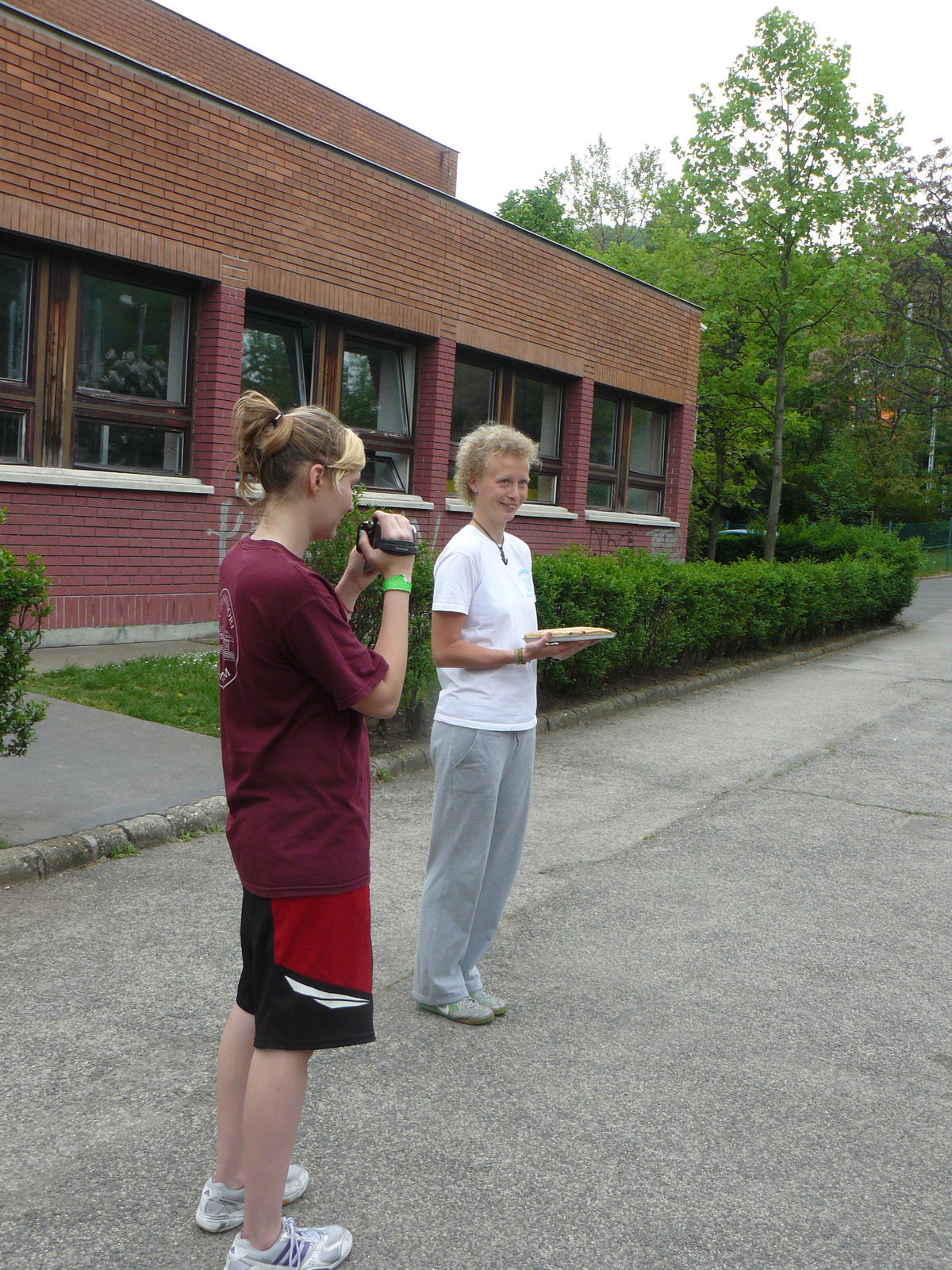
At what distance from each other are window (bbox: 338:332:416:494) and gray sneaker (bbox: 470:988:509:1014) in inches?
404

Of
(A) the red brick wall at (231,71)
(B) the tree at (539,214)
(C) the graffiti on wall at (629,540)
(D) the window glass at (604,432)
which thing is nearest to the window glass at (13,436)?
(A) the red brick wall at (231,71)

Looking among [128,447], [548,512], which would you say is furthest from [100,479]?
[548,512]

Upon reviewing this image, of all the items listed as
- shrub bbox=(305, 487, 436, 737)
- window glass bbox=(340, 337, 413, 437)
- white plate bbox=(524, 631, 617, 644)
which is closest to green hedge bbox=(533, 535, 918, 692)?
shrub bbox=(305, 487, 436, 737)

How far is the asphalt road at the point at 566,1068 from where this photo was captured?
9.14 ft

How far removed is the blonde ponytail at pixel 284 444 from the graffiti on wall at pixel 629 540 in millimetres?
14810

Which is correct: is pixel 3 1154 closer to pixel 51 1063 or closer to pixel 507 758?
pixel 51 1063

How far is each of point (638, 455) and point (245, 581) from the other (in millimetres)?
18569

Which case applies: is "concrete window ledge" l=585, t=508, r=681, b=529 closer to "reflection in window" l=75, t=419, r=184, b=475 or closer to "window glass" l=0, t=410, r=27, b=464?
"reflection in window" l=75, t=419, r=184, b=475

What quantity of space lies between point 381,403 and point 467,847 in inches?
439

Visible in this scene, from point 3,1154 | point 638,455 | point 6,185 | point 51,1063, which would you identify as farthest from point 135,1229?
point 638,455

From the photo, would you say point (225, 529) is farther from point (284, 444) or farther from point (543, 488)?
point (284, 444)

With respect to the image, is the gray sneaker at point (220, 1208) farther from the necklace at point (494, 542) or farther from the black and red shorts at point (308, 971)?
the necklace at point (494, 542)

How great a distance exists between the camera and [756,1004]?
4.19 meters

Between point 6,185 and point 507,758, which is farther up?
point 6,185
